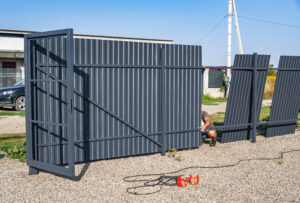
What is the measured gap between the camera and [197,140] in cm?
805

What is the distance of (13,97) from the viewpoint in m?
15.8

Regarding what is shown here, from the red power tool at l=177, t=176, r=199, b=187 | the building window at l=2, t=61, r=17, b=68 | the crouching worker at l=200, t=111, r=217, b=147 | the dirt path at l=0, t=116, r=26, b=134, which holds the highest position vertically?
the building window at l=2, t=61, r=17, b=68

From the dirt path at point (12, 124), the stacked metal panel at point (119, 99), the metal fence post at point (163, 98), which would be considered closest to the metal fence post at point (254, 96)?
the stacked metal panel at point (119, 99)

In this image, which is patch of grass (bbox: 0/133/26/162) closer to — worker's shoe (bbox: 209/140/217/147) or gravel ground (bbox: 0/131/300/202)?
gravel ground (bbox: 0/131/300/202)

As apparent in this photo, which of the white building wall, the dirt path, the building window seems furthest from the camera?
the white building wall

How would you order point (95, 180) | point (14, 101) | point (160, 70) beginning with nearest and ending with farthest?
point (95, 180)
point (160, 70)
point (14, 101)

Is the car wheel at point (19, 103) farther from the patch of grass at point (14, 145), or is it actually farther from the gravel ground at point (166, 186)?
the gravel ground at point (166, 186)

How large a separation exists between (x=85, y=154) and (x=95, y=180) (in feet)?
3.44

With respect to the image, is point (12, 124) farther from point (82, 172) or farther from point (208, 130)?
point (208, 130)

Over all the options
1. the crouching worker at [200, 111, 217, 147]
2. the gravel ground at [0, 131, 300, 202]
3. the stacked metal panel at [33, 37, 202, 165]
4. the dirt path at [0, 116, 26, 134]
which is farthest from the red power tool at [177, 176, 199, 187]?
the dirt path at [0, 116, 26, 134]

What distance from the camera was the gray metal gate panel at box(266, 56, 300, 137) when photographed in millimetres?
9461

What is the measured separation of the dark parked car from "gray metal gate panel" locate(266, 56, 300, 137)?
11279 millimetres

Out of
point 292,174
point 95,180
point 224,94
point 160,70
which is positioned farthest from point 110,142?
point 224,94

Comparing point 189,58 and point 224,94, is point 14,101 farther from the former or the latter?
point 224,94
